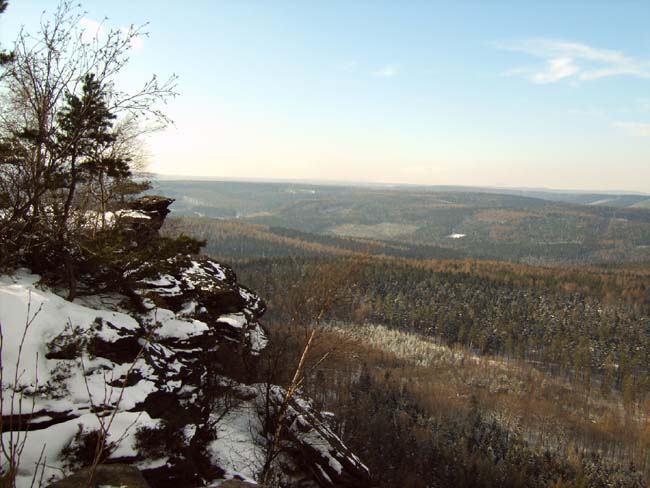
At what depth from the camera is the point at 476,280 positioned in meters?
170

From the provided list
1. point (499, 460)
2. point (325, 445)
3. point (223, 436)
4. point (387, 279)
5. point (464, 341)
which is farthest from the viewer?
point (387, 279)

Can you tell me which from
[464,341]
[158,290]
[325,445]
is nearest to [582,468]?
[464,341]

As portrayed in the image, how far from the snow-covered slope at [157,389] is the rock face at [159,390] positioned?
0.13 ft

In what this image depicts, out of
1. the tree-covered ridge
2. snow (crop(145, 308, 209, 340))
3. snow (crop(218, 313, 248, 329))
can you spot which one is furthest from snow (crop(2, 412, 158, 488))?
the tree-covered ridge

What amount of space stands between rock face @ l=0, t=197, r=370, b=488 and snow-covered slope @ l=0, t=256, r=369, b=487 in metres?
0.04

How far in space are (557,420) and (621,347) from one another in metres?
47.2

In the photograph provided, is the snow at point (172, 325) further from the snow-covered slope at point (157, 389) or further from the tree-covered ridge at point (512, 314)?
the tree-covered ridge at point (512, 314)

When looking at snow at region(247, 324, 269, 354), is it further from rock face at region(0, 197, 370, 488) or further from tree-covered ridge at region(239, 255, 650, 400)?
tree-covered ridge at region(239, 255, 650, 400)

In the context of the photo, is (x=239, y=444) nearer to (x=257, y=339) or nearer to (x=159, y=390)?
(x=159, y=390)

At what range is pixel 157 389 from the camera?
1580 centimetres

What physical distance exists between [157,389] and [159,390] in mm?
94

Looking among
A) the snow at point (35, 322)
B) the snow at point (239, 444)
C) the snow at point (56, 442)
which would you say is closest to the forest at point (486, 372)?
the snow at point (239, 444)

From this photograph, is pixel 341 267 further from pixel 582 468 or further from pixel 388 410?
pixel 582 468

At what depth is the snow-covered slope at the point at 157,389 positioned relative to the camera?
12.7 metres
